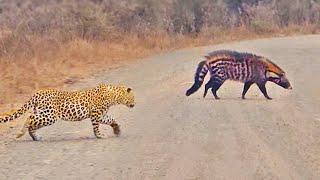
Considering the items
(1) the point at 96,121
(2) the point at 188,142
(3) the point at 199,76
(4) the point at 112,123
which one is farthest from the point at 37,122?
(3) the point at 199,76

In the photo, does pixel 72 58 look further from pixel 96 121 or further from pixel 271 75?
pixel 96 121

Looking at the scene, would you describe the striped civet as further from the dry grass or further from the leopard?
the dry grass

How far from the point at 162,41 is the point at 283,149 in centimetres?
1894

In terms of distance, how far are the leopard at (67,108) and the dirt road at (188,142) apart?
22cm

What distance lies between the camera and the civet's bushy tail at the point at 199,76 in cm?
1377

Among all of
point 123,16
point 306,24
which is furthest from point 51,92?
point 306,24

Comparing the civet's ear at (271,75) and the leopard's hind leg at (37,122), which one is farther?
the civet's ear at (271,75)

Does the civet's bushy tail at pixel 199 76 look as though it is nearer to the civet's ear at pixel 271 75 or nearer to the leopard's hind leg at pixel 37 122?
the civet's ear at pixel 271 75

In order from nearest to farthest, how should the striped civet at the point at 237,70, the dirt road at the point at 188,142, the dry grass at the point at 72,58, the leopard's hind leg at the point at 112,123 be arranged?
the dirt road at the point at 188,142 < the leopard's hind leg at the point at 112,123 < the striped civet at the point at 237,70 < the dry grass at the point at 72,58

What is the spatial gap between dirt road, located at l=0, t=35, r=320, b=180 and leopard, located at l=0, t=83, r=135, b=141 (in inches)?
8.7

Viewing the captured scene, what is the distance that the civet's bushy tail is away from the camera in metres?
13.8

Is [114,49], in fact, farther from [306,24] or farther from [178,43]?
[306,24]

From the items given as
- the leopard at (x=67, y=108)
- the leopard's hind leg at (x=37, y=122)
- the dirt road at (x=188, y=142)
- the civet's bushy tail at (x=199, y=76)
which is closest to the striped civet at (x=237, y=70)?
the civet's bushy tail at (x=199, y=76)

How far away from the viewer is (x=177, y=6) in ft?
118
